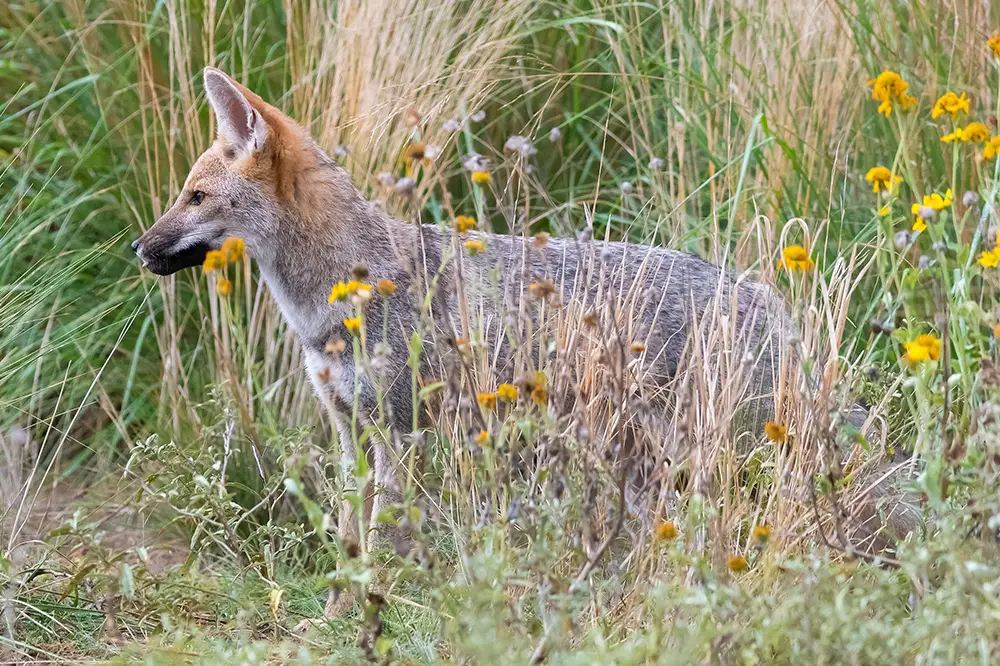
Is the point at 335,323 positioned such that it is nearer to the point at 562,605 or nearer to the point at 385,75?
the point at 385,75

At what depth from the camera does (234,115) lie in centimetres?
425

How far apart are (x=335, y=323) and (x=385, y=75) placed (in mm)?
1097

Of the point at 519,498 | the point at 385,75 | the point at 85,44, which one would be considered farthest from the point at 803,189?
the point at 85,44

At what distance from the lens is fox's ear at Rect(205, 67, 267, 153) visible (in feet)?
13.7

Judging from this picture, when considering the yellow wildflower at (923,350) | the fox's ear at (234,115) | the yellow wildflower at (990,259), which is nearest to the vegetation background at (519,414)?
the yellow wildflower at (990,259)

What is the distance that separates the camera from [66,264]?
4945 millimetres

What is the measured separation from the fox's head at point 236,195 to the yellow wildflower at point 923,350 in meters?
2.26

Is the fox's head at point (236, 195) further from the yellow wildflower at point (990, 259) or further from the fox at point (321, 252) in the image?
the yellow wildflower at point (990, 259)

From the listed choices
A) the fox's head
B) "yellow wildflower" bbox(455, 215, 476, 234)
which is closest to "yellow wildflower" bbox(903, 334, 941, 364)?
"yellow wildflower" bbox(455, 215, 476, 234)

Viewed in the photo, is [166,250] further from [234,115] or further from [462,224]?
[462,224]

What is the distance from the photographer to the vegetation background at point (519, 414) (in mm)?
2672

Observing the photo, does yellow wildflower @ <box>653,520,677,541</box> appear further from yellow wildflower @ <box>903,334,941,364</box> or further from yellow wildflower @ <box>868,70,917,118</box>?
yellow wildflower @ <box>868,70,917,118</box>

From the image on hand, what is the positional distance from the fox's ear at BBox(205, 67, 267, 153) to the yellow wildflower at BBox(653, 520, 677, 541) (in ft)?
6.57

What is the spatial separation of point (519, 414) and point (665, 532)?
0.43 meters
